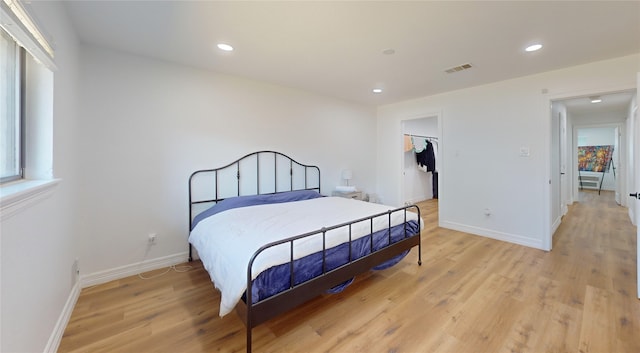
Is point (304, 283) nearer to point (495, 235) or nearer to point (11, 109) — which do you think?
point (11, 109)

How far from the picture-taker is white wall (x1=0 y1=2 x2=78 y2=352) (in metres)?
1.08

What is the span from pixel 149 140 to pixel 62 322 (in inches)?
66.7

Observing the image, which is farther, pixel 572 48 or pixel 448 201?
pixel 448 201

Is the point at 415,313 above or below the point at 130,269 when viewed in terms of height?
below

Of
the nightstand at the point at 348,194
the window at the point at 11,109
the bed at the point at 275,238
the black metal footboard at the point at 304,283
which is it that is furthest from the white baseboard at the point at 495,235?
the window at the point at 11,109

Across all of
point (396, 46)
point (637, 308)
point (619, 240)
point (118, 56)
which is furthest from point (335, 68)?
point (619, 240)

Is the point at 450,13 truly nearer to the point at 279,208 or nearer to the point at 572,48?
the point at 572,48

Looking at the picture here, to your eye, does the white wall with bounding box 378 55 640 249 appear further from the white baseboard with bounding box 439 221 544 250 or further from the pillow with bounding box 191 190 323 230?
the pillow with bounding box 191 190 323 230

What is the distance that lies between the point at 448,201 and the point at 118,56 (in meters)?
4.83

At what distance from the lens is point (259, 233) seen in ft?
6.24

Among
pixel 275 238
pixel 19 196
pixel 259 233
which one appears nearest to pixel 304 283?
pixel 275 238

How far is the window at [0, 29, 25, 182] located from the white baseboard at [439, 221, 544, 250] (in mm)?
4872

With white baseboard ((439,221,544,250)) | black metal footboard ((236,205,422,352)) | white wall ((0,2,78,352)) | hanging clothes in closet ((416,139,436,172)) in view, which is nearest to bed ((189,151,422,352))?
black metal footboard ((236,205,422,352))

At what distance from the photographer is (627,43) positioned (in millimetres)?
2369
